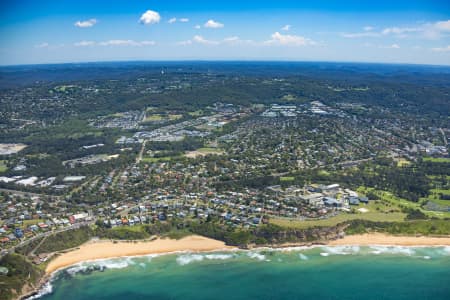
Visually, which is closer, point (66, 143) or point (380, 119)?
point (66, 143)

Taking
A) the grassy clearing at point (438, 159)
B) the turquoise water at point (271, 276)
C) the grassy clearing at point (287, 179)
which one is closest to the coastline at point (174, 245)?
the turquoise water at point (271, 276)

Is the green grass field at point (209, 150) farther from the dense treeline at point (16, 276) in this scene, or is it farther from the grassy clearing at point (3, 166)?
the dense treeline at point (16, 276)

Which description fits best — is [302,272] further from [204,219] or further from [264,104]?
[264,104]

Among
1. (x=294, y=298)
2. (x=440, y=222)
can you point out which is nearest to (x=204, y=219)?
(x=294, y=298)

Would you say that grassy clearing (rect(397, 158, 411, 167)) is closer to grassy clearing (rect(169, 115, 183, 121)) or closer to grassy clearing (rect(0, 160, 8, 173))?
grassy clearing (rect(169, 115, 183, 121))

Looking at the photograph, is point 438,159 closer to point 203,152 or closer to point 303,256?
point 203,152

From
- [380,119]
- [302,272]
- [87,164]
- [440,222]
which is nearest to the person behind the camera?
[302,272]

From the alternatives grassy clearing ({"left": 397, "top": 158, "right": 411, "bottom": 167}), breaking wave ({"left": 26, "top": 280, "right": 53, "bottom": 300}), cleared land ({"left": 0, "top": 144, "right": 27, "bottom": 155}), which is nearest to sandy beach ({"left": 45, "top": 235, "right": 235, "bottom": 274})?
breaking wave ({"left": 26, "top": 280, "right": 53, "bottom": 300})

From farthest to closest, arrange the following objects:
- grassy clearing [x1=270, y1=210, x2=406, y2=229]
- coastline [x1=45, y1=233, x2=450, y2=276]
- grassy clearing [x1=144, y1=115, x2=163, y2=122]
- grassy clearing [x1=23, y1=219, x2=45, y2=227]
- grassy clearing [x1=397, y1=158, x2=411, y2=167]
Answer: grassy clearing [x1=144, y1=115, x2=163, y2=122]
grassy clearing [x1=397, y1=158, x2=411, y2=167]
grassy clearing [x1=270, y1=210, x2=406, y2=229]
grassy clearing [x1=23, y1=219, x2=45, y2=227]
coastline [x1=45, y1=233, x2=450, y2=276]
